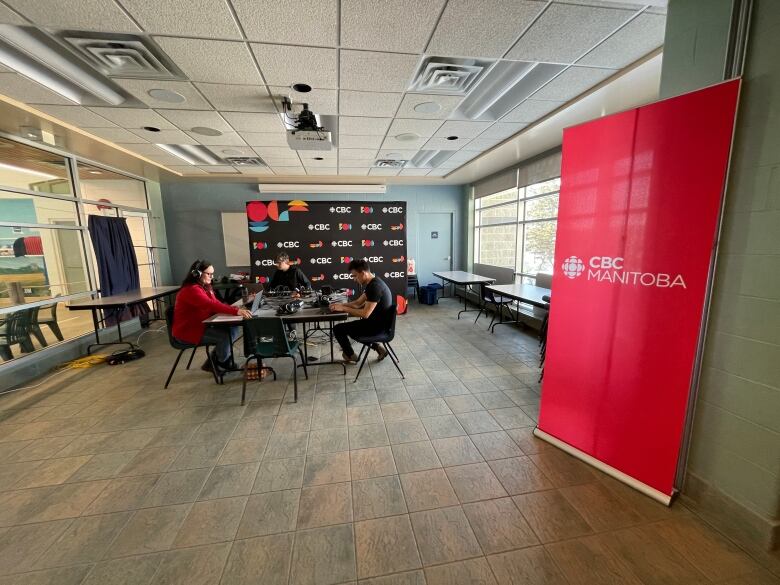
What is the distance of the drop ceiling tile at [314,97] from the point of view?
2953 mm

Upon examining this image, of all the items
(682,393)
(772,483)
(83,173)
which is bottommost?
(772,483)

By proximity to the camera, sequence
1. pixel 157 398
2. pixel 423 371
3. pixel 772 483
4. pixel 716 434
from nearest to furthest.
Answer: pixel 772 483 → pixel 716 434 → pixel 157 398 → pixel 423 371

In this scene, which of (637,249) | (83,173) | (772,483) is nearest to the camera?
(772,483)

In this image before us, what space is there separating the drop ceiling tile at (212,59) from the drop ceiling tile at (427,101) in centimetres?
147

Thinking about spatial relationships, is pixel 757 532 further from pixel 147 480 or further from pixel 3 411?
pixel 3 411

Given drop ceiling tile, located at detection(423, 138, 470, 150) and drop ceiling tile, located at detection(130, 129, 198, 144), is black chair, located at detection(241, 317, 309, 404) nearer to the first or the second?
drop ceiling tile, located at detection(130, 129, 198, 144)

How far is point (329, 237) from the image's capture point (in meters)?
6.64

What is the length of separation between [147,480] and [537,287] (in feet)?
17.9

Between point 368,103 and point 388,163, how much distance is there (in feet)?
8.42

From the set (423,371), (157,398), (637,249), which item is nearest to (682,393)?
(637,249)

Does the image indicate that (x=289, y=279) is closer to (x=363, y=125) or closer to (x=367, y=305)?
(x=367, y=305)

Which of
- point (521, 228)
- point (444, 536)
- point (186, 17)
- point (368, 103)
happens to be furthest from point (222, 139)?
point (521, 228)

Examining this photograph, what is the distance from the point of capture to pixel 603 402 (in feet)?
6.59

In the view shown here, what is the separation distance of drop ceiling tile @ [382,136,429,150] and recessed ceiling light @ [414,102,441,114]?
0.86 m
